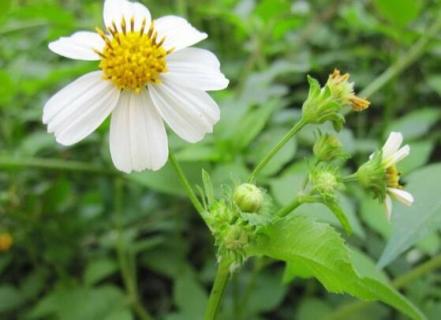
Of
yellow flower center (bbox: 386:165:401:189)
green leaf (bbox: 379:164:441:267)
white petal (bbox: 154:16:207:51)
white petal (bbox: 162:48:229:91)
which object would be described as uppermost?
white petal (bbox: 154:16:207:51)

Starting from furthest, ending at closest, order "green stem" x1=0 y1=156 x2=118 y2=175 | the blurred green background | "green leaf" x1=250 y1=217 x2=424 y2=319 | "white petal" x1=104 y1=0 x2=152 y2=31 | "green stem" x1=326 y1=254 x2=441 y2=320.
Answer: "green stem" x1=0 y1=156 x2=118 y2=175 < the blurred green background < "green stem" x1=326 y1=254 x2=441 y2=320 < "white petal" x1=104 y1=0 x2=152 y2=31 < "green leaf" x1=250 y1=217 x2=424 y2=319

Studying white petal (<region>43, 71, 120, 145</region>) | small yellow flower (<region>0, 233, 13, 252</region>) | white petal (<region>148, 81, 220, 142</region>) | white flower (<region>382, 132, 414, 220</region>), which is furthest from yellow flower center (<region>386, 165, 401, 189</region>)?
small yellow flower (<region>0, 233, 13, 252</region>)

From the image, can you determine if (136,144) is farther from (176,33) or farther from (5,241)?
(5,241)

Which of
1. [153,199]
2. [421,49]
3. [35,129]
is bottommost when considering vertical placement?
[153,199]

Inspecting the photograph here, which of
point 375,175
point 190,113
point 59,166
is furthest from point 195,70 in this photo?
point 59,166

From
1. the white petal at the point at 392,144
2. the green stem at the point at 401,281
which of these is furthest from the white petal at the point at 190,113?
the green stem at the point at 401,281

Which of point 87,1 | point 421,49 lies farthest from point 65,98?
point 87,1

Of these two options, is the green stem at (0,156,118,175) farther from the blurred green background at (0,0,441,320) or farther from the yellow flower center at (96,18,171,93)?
the yellow flower center at (96,18,171,93)

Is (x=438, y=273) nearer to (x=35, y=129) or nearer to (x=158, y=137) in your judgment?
(x=158, y=137)
